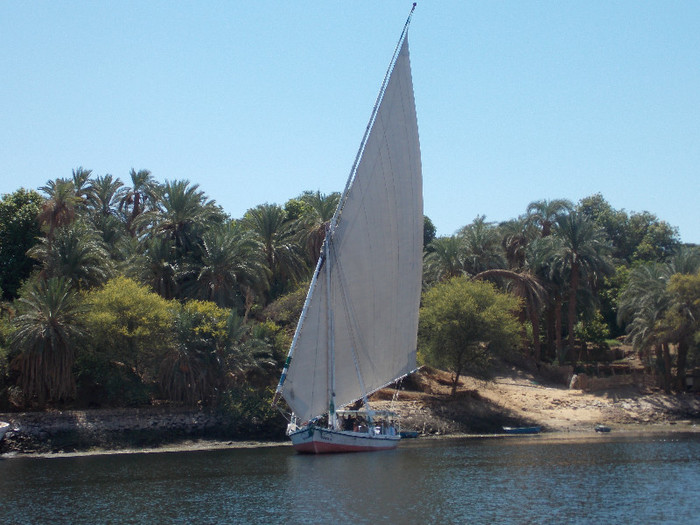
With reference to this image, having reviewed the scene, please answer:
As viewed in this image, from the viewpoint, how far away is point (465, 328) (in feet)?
183

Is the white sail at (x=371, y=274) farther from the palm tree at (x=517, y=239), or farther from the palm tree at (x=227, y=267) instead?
the palm tree at (x=517, y=239)

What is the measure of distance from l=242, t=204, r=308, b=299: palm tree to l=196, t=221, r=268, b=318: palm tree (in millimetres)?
5556

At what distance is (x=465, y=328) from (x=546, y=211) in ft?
72.6

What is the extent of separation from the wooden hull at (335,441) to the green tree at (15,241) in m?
27.2

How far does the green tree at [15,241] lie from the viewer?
191ft

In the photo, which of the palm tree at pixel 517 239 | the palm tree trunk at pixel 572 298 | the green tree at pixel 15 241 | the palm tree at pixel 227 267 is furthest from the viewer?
the palm tree at pixel 517 239

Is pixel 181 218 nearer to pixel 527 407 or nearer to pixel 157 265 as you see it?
pixel 157 265

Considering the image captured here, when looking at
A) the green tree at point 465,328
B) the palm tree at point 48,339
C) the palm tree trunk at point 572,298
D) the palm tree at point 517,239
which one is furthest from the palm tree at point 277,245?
the palm tree trunk at point 572,298

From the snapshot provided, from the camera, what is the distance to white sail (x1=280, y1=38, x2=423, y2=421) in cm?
4175

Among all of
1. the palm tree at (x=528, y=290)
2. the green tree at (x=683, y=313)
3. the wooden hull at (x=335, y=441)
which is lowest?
the wooden hull at (x=335, y=441)

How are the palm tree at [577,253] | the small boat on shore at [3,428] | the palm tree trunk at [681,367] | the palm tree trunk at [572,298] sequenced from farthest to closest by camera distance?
the palm tree trunk at [572,298] < the palm tree at [577,253] < the palm tree trunk at [681,367] < the small boat on shore at [3,428]

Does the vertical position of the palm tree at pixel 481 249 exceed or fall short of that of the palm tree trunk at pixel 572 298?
it exceeds it

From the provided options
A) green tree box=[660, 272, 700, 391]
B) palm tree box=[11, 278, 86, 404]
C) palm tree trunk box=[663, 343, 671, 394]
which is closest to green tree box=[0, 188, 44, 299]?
palm tree box=[11, 278, 86, 404]

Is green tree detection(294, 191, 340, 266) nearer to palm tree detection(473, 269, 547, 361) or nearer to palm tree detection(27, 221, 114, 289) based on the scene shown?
palm tree detection(473, 269, 547, 361)
